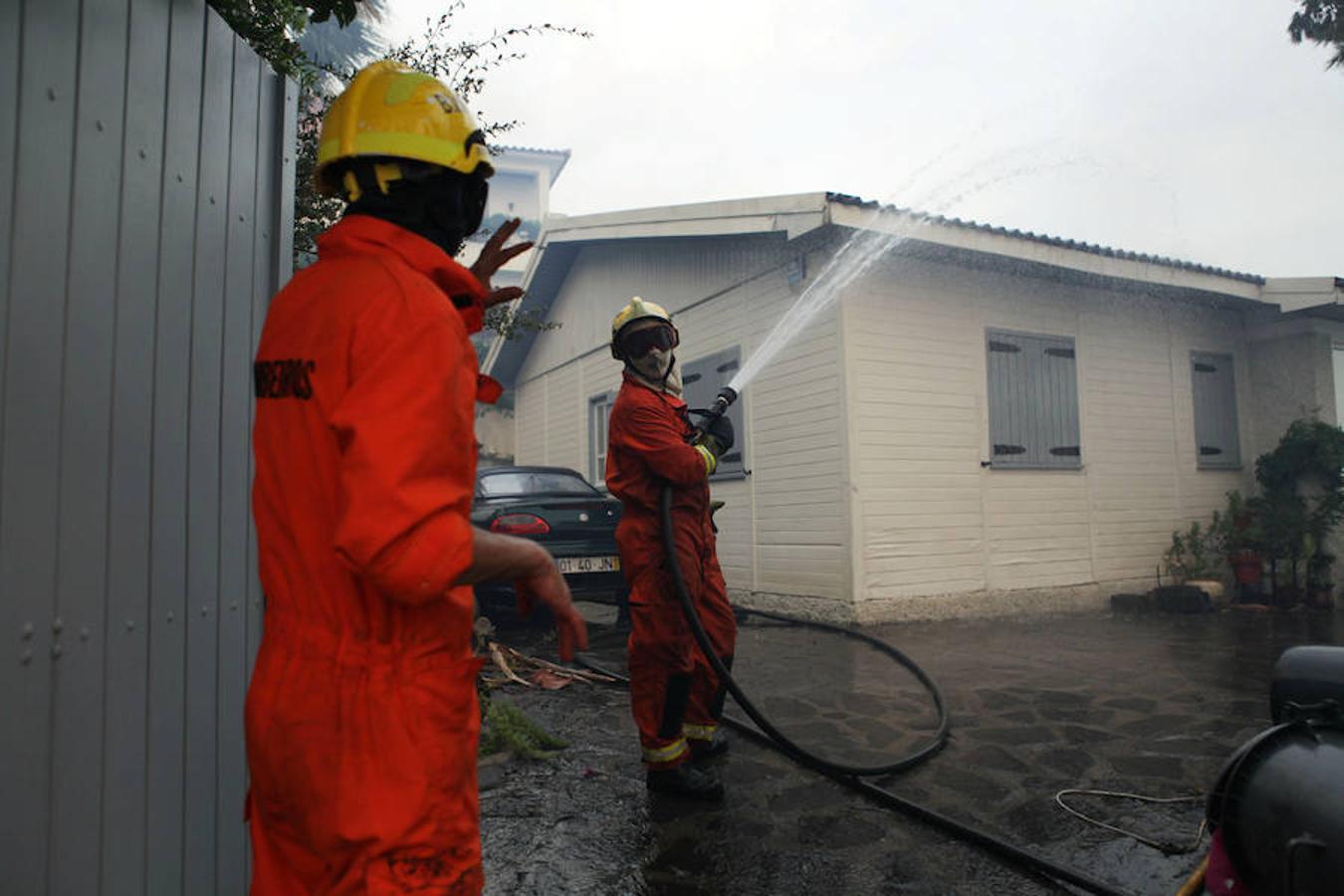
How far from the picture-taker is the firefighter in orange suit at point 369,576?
1.17m

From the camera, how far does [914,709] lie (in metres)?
5.24

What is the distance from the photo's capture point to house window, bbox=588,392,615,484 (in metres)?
13.2

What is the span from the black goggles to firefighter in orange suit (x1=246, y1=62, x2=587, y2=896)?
2661 millimetres

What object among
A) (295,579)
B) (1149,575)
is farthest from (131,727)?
(1149,575)

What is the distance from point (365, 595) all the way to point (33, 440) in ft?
2.21

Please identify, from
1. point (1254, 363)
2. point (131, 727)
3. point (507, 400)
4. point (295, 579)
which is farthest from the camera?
point (507, 400)

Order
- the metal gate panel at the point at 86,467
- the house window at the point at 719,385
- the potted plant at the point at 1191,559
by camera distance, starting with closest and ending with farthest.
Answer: the metal gate panel at the point at 86,467 < the house window at the point at 719,385 < the potted plant at the point at 1191,559

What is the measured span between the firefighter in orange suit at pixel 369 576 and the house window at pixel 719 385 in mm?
8282

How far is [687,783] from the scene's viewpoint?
12.1ft

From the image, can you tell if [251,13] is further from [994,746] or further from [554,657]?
[554,657]

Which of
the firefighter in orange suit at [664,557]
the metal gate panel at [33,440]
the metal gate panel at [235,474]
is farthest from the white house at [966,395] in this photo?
the metal gate panel at [33,440]

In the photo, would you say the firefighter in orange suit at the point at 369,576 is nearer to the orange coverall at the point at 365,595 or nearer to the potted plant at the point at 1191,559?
the orange coverall at the point at 365,595

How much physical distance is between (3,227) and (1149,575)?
11642 mm

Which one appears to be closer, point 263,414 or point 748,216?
point 263,414
